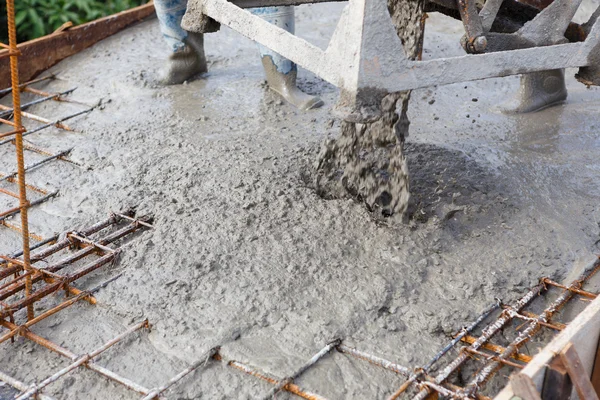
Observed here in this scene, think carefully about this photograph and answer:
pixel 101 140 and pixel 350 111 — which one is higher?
pixel 350 111

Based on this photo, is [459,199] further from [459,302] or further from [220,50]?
[220,50]

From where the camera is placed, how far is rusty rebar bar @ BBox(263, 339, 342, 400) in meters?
2.70

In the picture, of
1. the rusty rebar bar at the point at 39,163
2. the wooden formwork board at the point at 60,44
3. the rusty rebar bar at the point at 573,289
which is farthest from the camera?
the wooden formwork board at the point at 60,44

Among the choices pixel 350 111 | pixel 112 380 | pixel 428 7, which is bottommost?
pixel 112 380

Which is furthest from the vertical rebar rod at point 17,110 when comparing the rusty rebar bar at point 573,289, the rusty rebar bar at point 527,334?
the rusty rebar bar at point 573,289

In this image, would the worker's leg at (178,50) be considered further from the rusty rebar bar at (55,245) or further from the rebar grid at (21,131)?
the rusty rebar bar at (55,245)

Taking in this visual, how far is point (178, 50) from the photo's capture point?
523cm

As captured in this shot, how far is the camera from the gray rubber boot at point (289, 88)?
491 centimetres

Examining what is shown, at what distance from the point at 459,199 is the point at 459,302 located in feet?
2.37

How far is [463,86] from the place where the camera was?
523 cm

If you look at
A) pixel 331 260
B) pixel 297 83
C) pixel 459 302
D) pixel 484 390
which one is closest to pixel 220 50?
pixel 297 83

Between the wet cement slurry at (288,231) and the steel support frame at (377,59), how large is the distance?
75 centimetres

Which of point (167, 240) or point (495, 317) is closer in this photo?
point (495, 317)

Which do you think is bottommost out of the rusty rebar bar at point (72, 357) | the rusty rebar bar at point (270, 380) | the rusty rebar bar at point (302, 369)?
the rusty rebar bar at point (72, 357)
